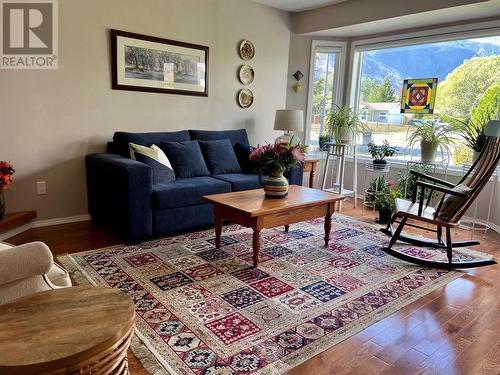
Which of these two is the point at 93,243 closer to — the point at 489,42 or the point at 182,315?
the point at 182,315

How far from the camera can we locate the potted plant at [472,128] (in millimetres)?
3674

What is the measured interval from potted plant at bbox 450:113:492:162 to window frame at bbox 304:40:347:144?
1624mm

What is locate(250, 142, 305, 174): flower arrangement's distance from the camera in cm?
295

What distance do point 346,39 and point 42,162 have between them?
421 centimetres

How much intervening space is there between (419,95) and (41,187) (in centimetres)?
449

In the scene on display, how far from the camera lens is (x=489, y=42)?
413 centimetres

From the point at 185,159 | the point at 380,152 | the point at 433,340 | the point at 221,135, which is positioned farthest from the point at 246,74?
the point at 433,340

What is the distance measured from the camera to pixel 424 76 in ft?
15.4

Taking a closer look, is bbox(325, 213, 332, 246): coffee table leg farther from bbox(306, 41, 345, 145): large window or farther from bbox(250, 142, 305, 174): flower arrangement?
bbox(306, 41, 345, 145): large window

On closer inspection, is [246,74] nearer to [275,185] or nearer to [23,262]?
[275,185]

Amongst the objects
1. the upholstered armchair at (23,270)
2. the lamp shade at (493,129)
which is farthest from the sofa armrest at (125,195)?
the lamp shade at (493,129)

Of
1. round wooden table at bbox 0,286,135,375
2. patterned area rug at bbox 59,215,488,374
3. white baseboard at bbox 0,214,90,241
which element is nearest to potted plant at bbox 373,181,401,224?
patterned area rug at bbox 59,215,488,374

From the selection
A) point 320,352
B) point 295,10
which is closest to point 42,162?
A: point 320,352

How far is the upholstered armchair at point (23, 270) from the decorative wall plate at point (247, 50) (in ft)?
13.1
